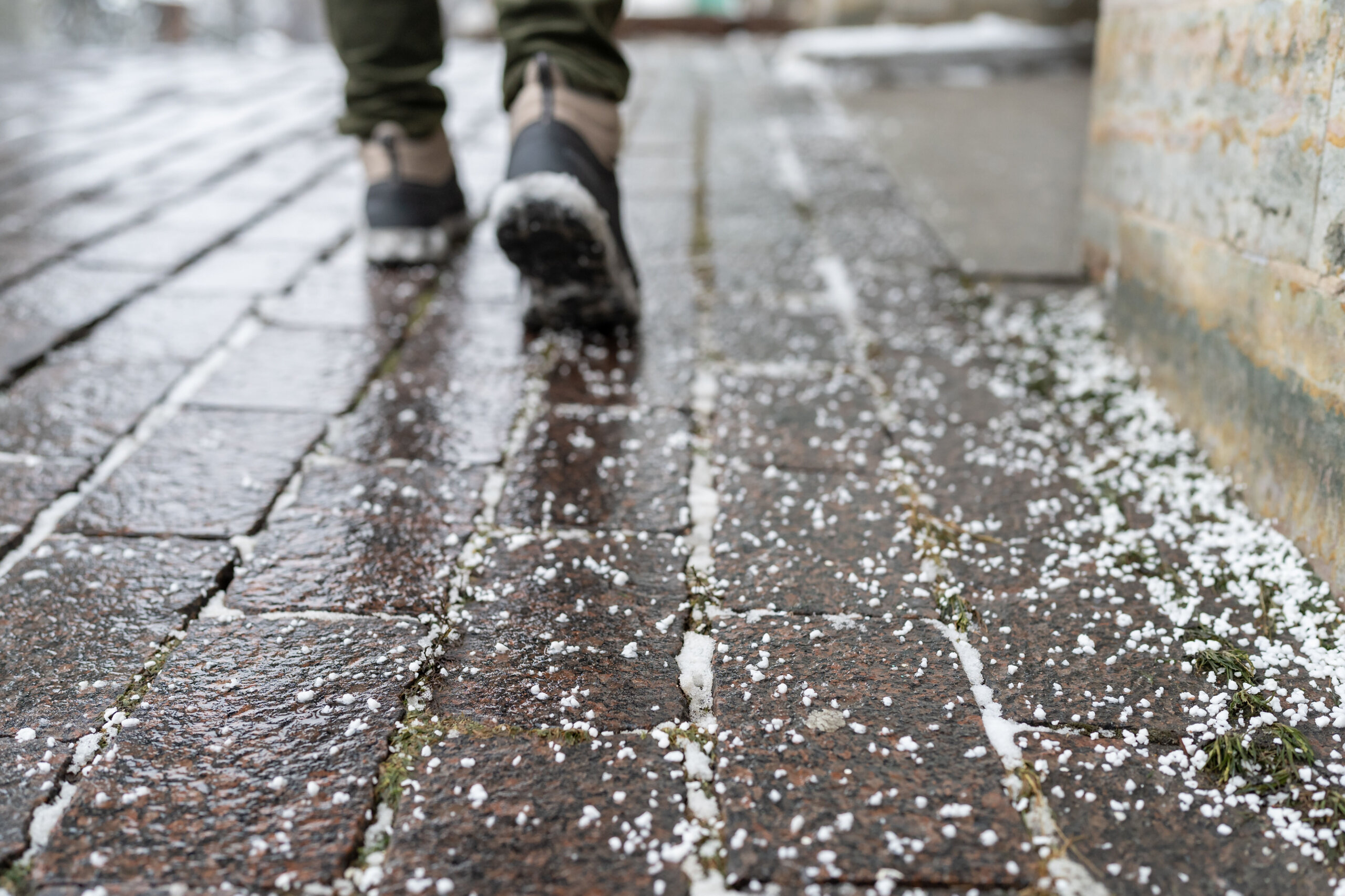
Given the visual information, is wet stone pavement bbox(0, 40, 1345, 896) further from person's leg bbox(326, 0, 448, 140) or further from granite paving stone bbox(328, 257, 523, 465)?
person's leg bbox(326, 0, 448, 140)

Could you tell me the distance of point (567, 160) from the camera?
2109mm

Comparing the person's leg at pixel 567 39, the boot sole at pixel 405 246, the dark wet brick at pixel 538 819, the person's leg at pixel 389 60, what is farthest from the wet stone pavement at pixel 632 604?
the person's leg at pixel 567 39

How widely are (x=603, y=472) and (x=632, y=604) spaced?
1.29ft

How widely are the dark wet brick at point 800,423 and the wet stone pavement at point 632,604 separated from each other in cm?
1

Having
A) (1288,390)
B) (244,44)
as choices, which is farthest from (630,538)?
(244,44)

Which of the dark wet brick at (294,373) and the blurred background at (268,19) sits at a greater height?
the blurred background at (268,19)

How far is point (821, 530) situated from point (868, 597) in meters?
0.18

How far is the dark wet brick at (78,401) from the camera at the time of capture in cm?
182

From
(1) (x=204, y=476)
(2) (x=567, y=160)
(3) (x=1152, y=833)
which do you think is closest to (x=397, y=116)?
(2) (x=567, y=160)

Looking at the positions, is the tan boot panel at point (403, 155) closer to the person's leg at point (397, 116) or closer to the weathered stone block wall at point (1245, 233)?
the person's leg at point (397, 116)

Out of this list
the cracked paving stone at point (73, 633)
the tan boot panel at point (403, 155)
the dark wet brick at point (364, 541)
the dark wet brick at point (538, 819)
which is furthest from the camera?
the tan boot panel at point (403, 155)

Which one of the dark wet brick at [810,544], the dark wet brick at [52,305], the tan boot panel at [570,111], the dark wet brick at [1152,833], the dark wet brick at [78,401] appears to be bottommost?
the dark wet brick at [1152,833]

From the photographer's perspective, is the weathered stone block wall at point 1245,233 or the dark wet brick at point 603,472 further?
the dark wet brick at point 603,472

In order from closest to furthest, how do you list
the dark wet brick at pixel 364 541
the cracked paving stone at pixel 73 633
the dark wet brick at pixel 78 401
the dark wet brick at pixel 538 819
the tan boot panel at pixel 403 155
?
the dark wet brick at pixel 538 819 < the cracked paving stone at pixel 73 633 < the dark wet brick at pixel 364 541 < the dark wet brick at pixel 78 401 < the tan boot panel at pixel 403 155
